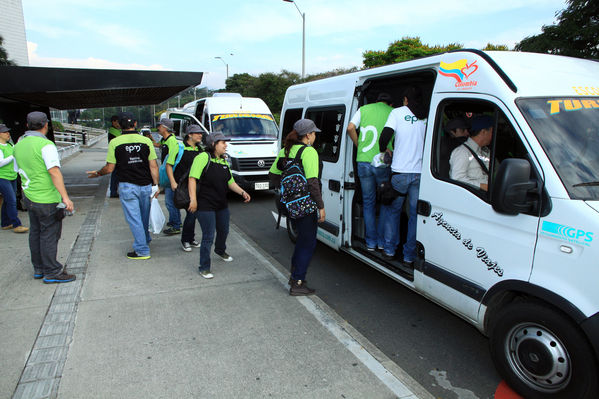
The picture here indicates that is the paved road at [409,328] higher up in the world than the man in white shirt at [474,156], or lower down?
lower down

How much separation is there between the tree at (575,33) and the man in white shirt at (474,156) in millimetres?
16649

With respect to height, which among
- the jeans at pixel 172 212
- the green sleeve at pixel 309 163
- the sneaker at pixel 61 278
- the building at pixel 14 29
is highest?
the building at pixel 14 29

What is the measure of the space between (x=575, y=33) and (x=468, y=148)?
57.8ft

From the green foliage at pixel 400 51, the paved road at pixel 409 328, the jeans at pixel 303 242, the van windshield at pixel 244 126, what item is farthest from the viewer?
the green foliage at pixel 400 51

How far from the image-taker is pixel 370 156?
175 inches

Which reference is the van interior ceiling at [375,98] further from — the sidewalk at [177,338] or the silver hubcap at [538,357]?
the silver hubcap at [538,357]

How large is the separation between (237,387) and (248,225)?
16.2 feet

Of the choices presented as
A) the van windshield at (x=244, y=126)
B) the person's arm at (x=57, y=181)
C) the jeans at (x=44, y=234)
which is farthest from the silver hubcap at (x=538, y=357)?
the van windshield at (x=244, y=126)

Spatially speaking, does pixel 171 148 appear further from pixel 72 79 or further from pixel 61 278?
pixel 72 79

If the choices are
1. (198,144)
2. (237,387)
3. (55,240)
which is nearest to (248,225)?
(198,144)

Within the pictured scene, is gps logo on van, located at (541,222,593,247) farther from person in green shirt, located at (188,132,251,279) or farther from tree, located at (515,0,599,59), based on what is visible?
tree, located at (515,0,599,59)

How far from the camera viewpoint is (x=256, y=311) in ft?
13.4

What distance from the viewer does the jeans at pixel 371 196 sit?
175 inches

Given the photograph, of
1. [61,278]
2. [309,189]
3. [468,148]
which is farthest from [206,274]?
[468,148]
